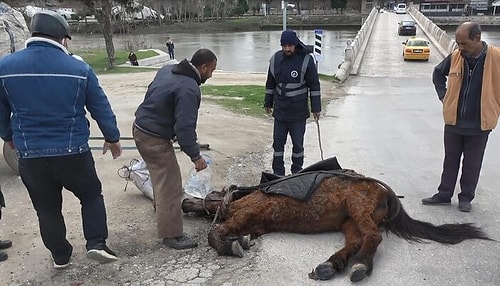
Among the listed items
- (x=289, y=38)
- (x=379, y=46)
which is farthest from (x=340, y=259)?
(x=379, y=46)

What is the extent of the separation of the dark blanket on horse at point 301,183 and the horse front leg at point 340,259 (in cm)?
49

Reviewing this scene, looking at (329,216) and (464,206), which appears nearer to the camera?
(329,216)

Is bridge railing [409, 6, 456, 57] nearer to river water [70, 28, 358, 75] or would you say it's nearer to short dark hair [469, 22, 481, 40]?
river water [70, 28, 358, 75]

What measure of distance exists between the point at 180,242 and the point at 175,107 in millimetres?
1186

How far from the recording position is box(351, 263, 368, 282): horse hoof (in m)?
3.66

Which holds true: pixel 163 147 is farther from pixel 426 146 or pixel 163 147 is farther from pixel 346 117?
pixel 346 117

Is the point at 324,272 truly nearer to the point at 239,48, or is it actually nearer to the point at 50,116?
the point at 50,116

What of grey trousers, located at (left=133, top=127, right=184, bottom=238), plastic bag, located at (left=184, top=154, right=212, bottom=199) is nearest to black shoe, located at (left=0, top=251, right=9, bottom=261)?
grey trousers, located at (left=133, top=127, right=184, bottom=238)

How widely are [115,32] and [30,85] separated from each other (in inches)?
2558

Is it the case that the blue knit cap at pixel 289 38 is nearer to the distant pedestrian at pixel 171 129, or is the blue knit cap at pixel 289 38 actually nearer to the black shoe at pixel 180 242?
the distant pedestrian at pixel 171 129

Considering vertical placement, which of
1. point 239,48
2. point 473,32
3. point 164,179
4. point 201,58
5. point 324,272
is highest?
point 473,32

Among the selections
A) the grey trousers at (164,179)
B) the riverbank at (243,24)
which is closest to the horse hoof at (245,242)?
the grey trousers at (164,179)

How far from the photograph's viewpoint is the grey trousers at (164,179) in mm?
4191

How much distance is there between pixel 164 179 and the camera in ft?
13.9
